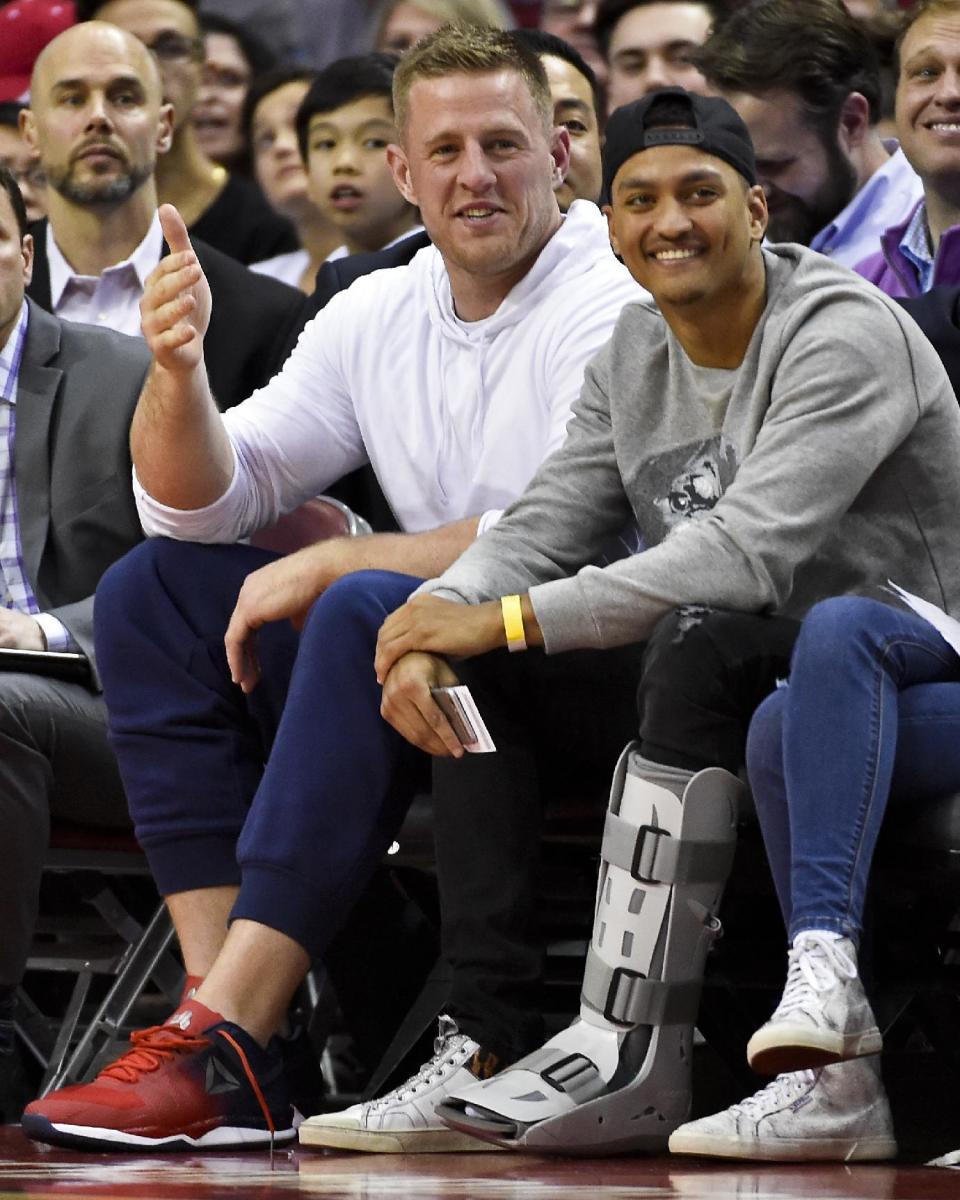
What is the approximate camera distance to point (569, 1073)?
2.40m

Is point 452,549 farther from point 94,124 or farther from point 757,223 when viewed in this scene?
point 94,124

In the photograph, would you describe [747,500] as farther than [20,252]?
No

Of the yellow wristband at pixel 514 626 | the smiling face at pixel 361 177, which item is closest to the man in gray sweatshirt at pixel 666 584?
the yellow wristband at pixel 514 626

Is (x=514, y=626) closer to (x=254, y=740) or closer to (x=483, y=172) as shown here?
(x=254, y=740)

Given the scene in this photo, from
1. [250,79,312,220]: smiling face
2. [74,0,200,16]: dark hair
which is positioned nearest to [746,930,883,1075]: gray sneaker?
[250,79,312,220]: smiling face

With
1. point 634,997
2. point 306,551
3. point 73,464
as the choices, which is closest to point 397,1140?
point 634,997

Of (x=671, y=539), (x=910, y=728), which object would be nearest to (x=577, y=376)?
(x=671, y=539)

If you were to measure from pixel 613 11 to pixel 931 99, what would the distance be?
1.71 m

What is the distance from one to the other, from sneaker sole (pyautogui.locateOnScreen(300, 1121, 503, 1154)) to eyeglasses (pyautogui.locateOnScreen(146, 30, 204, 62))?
3.80 metres

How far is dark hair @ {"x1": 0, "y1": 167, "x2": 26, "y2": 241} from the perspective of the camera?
3.89m

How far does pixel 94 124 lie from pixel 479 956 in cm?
282

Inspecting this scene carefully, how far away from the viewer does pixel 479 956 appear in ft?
8.27

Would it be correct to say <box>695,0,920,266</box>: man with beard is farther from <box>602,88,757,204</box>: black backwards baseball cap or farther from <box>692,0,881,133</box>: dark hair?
<box>602,88,757,204</box>: black backwards baseball cap

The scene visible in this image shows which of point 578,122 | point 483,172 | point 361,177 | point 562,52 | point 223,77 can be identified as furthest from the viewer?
point 223,77
